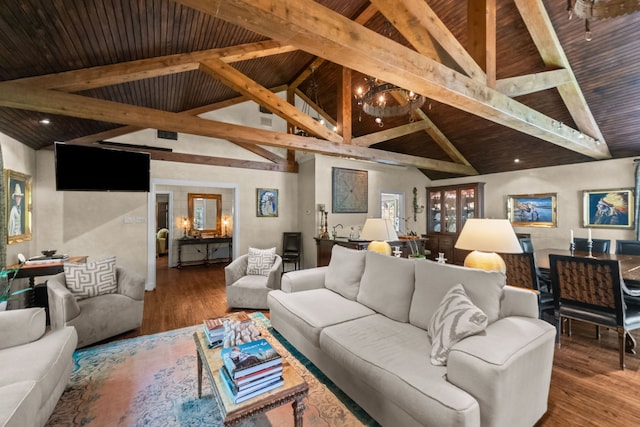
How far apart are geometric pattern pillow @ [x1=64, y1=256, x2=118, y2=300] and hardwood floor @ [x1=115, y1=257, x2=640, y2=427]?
0.60 metres

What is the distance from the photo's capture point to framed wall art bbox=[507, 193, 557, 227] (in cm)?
562

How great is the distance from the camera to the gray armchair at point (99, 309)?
2.56 m

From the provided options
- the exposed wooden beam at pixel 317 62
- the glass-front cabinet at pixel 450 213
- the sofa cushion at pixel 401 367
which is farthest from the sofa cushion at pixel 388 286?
the glass-front cabinet at pixel 450 213

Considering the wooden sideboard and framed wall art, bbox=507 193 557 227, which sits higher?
framed wall art, bbox=507 193 557 227

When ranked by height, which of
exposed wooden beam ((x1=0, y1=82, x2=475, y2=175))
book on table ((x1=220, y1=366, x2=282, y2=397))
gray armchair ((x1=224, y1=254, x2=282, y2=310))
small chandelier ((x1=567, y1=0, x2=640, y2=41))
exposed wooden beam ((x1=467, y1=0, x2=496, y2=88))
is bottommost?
gray armchair ((x1=224, y1=254, x2=282, y2=310))

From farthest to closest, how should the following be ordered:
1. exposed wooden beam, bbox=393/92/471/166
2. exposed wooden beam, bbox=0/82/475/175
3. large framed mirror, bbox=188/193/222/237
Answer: large framed mirror, bbox=188/193/222/237, exposed wooden beam, bbox=393/92/471/166, exposed wooden beam, bbox=0/82/475/175

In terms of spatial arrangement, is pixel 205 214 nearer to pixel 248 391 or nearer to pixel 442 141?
pixel 442 141

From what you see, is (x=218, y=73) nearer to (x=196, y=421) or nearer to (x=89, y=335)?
(x=89, y=335)

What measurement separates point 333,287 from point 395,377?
5.22 ft

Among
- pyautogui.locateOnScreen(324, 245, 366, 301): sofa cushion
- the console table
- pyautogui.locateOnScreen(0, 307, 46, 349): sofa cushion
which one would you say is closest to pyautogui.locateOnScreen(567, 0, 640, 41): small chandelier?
pyautogui.locateOnScreen(324, 245, 366, 301): sofa cushion

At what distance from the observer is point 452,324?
165 centimetres

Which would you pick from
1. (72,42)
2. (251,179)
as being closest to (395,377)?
(72,42)

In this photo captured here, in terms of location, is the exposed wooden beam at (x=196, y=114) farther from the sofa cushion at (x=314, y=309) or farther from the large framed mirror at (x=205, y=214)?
the sofa cushion at (x=314, y=309)

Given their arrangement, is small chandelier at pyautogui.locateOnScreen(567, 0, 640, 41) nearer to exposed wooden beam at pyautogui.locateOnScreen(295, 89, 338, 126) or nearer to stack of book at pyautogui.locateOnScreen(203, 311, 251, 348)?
stack of book at pyautogui.locateOnScreen(203, 311, 251, 348)
